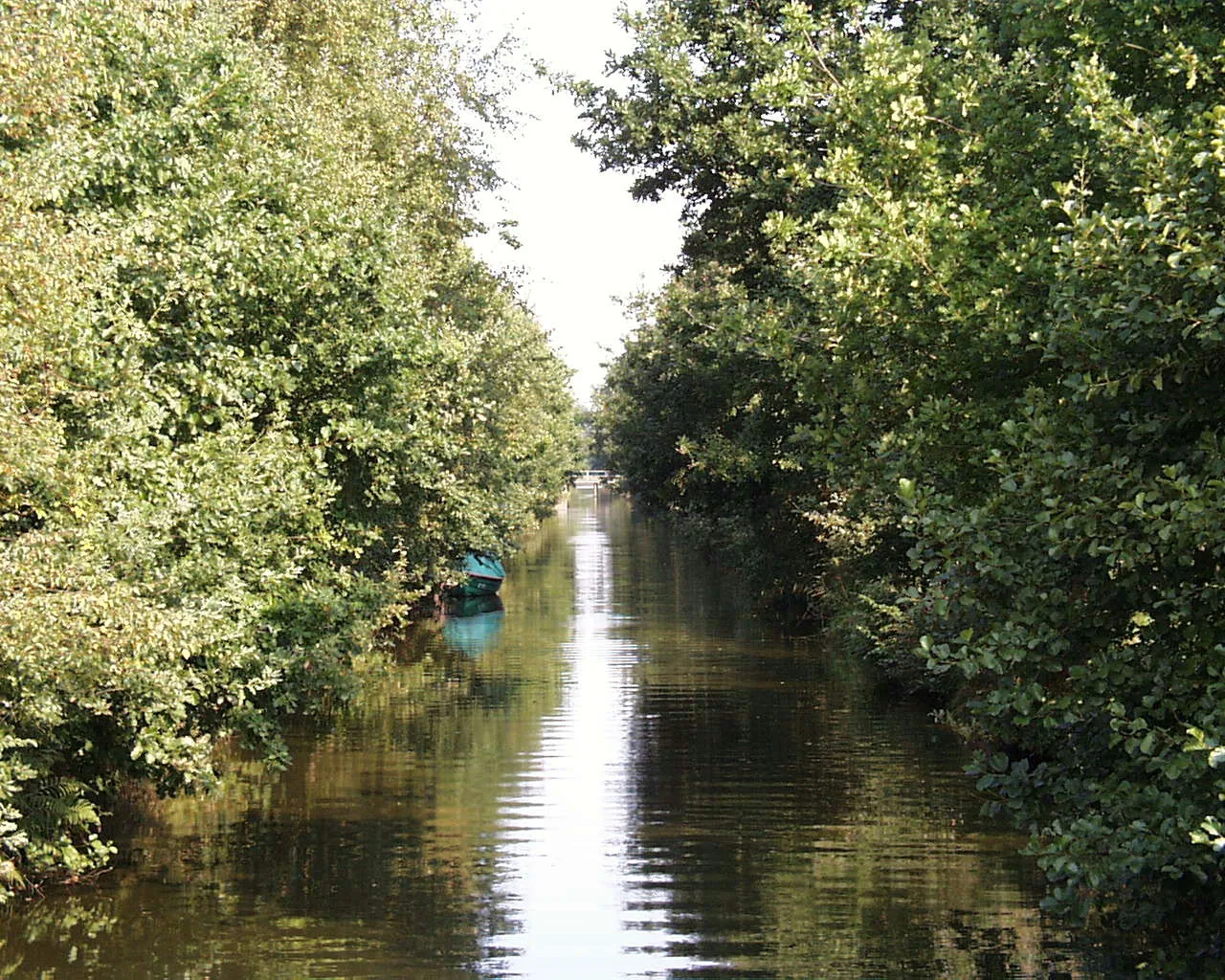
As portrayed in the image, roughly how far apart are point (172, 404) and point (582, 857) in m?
7.26

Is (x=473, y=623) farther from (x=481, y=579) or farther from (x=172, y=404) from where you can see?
(x=172, y=404)

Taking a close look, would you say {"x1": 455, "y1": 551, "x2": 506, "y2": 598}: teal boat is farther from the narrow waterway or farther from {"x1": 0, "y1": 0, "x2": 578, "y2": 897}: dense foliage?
{"x1": 0, "y1": 0, "x2": 578, "y2": 897}: dense foliage

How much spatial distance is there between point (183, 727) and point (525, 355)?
20645 millimetres

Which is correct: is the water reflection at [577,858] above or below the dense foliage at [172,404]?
below

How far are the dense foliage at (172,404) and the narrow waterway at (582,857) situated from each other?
150cm

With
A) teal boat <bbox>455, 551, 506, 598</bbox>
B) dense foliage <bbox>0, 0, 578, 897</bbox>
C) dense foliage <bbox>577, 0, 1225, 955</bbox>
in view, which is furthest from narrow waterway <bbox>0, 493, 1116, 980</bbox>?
teal boat <bbox>455, 551, 506, 598</bbox>

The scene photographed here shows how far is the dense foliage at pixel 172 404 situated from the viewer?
12.1 metres

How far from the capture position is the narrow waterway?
553 inches

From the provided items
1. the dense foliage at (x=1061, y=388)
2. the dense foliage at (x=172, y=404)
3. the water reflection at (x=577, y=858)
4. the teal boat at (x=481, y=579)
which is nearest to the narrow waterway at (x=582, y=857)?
the water reflection at (x=577, y=858)

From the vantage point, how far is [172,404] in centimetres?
1532

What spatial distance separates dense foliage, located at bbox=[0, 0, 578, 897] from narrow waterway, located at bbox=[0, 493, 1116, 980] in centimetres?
150

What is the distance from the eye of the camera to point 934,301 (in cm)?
1262

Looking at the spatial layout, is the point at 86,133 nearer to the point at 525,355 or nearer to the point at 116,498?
the point at 116,498

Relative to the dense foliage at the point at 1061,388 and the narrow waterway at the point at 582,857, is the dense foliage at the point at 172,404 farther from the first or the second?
the dense foliage at the point at 1061,388
